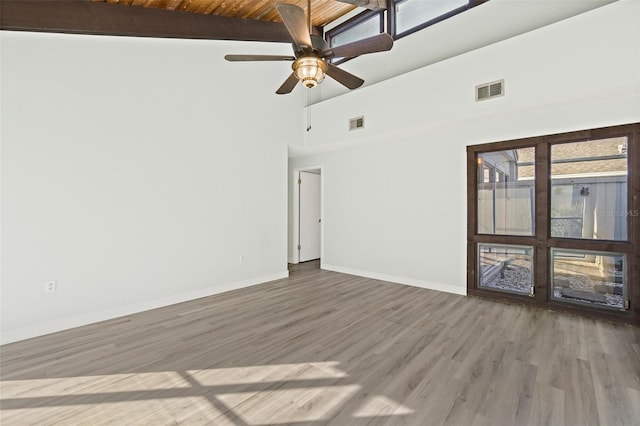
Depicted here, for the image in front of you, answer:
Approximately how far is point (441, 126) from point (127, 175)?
425 cm

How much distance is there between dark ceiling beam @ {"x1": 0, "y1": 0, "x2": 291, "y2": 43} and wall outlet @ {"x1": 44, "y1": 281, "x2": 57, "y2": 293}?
2514mm

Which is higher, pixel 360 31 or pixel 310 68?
pixel 360 31

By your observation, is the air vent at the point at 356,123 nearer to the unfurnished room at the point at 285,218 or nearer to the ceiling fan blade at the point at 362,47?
the unfurnished room at the point at 285,218

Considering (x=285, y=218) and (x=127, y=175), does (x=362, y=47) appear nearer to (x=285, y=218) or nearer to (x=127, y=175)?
(x=127, y=175)

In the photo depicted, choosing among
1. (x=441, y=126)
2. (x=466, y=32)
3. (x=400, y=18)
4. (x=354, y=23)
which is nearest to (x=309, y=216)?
(x=441, y=126)

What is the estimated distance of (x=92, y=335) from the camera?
9.78ft

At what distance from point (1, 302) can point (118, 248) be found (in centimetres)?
103

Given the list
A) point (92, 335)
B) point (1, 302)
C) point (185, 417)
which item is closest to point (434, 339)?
point (185, 417)

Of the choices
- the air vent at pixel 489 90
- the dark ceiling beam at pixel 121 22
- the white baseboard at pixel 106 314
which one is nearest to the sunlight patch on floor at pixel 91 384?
the white baseboard at pixel 106 314

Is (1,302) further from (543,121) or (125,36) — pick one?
(543,121)

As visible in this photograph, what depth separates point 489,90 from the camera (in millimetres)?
3662

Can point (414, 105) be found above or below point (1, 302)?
above

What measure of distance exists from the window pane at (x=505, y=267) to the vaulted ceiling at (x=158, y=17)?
355 centimetres

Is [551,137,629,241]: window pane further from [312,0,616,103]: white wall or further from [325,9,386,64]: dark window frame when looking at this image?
[325,9,386,64]: dark window frame
